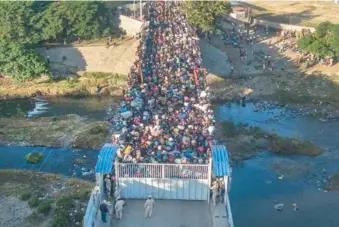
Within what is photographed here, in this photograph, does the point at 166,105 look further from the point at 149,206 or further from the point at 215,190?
the point at 149,206

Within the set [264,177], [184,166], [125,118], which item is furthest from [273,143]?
[184,166]

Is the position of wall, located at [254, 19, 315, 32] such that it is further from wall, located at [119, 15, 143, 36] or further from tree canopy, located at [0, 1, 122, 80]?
tree canopy, located at [0, 1, 122, 80]

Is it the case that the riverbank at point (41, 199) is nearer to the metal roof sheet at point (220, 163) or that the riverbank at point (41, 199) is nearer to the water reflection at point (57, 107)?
the metal roof sheet at point (220, 163)

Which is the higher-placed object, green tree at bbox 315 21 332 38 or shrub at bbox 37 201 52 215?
green tree at bbox 315 21 332 38

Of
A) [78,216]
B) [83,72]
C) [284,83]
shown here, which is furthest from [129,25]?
[78,216]

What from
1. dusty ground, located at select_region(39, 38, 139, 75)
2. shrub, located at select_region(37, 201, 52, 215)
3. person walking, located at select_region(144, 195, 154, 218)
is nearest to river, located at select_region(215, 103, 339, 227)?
shrub, located at select_region(37, 201, 52, 215)

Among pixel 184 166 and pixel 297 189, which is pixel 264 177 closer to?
pixel 297 189

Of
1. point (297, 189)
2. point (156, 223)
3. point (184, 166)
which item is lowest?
point (297, 189)
